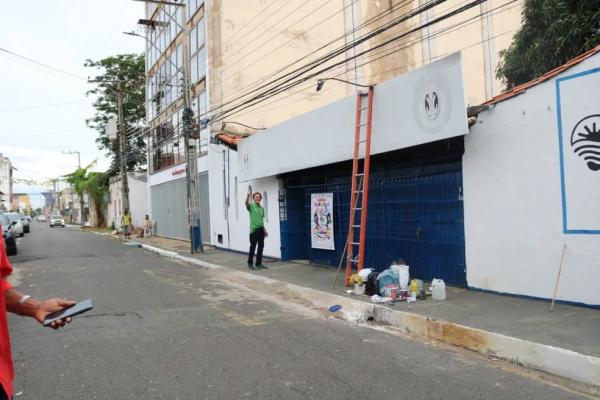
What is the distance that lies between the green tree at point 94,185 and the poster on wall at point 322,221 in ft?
134

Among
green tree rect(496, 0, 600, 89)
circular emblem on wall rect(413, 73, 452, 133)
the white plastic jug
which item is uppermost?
green tree rect(496, 0, 600, 89)

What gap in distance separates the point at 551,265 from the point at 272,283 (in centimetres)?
563

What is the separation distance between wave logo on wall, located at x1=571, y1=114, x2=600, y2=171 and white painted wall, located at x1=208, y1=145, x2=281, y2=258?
8630 mm

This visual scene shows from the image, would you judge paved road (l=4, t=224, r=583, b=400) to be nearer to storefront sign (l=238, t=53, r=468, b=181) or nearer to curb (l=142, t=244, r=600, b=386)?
curb (l=142, t=244, r=600, b=386)

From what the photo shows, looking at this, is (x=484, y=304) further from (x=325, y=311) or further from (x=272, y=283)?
(x=272, y=283)

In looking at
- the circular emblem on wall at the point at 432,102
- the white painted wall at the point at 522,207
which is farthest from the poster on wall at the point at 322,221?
the white painted wall at the point at 522,207

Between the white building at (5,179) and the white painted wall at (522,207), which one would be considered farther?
the white building at (5,179)

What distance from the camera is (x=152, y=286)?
10688 mm

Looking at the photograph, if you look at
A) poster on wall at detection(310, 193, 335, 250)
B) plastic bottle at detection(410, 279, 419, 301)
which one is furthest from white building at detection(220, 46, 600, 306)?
plastic bottle at detection(410, 279, 419, 301)

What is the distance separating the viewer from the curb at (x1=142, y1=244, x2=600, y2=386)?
4754mm

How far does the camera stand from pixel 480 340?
5789mm

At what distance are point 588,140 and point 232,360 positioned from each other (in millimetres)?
5133

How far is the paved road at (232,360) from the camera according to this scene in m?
4.50

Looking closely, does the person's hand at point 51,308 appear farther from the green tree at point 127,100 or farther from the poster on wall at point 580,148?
the green tree at point 127,100
